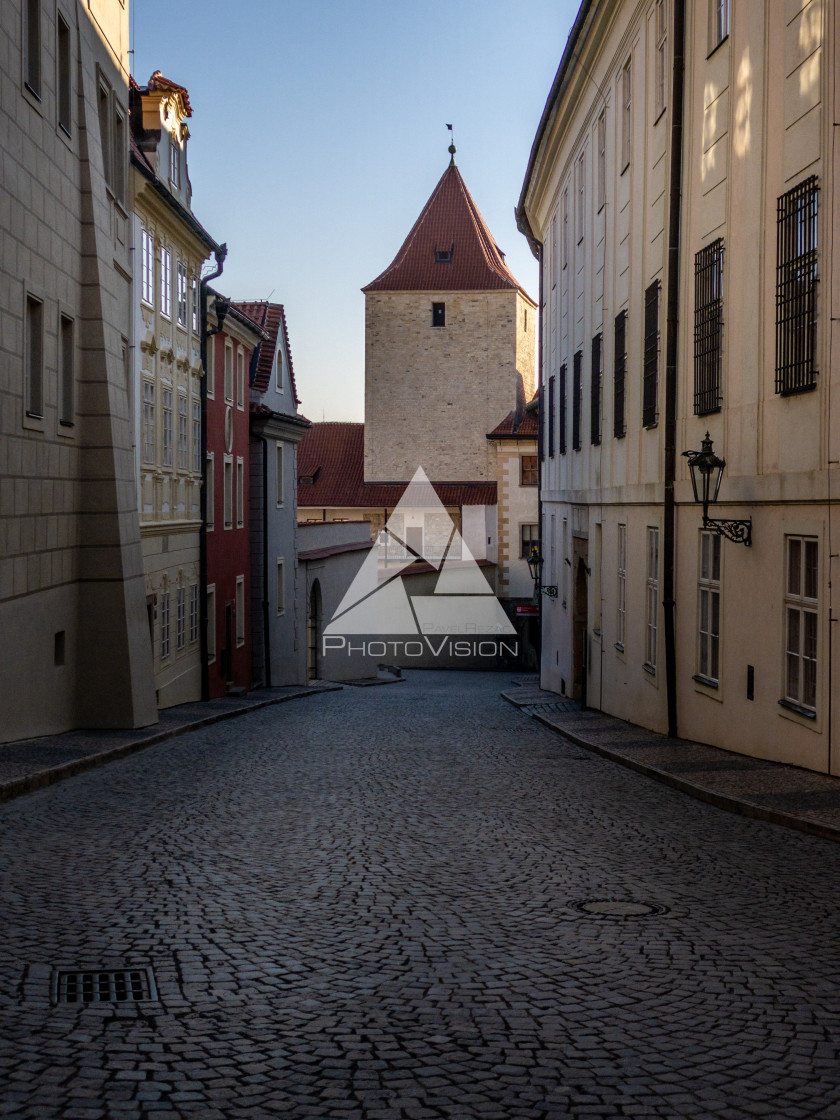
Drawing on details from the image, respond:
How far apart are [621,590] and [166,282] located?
12318 millimetres

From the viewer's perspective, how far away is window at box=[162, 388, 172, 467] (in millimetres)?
27547

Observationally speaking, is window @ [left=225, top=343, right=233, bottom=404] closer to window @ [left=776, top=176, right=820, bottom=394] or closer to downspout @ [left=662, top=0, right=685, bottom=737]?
downspout @ [left=662, top=0, right=685, bottom=737]

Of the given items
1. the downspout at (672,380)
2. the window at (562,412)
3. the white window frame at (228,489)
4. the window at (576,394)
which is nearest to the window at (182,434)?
the white window frame at (228,489)

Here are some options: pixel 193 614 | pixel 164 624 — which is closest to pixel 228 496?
pixel 193 614

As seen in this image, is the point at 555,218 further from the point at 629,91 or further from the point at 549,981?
the point at 549,981

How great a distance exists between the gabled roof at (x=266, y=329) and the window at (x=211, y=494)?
6.54 metres

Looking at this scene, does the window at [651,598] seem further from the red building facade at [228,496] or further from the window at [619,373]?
the red building facade at [228,496]

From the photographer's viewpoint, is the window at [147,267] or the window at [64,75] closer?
the window at [64,75]

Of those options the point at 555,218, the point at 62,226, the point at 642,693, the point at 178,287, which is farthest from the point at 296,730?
the point at 555,218

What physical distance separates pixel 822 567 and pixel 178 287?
20.3 meters

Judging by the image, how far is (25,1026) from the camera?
540 cm

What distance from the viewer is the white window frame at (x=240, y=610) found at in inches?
1437

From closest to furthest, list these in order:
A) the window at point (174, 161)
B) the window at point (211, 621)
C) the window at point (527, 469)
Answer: the window at point (174, 161), the window at point (211, 621), the window at point (527, 469)

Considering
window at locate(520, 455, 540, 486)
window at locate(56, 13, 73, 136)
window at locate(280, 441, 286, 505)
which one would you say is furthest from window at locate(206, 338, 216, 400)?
window at locate(520, 455, 540, 486)
